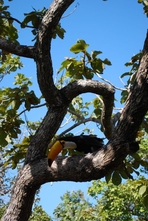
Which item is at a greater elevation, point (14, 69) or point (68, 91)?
point (14, 69)

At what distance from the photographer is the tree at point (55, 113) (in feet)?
8.39

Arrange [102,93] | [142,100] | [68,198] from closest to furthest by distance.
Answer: [142,100], [102,93], [68,198]

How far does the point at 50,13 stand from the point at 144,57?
0.96 m

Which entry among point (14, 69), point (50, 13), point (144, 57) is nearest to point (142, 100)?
point (144, 57)

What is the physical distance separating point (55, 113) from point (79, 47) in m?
0.64

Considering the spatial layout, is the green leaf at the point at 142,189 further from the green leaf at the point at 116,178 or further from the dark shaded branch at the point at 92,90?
the dark shaded branch at the point at 92,90

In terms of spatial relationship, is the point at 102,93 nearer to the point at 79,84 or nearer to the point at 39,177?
the point at 79,84

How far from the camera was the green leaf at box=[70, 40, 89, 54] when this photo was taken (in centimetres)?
312

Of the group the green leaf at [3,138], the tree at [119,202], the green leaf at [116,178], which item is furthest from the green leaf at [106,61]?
the tree at [119,202]

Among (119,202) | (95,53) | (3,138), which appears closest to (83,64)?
(95,53)

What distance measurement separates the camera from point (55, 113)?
10.5ft

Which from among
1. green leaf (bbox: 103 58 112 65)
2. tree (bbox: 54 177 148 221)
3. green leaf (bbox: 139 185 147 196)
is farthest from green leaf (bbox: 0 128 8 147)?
tree (bbox: 54 177 148 221)

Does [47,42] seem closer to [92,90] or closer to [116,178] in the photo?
[92,90]

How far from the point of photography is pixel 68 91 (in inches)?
126
